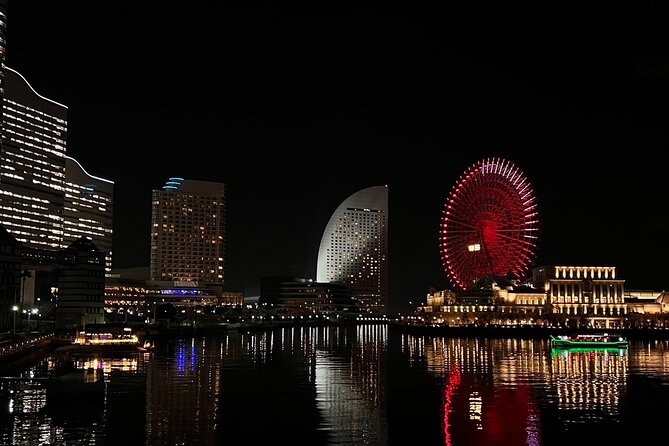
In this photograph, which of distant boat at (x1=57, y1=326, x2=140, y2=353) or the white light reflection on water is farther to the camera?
distant boat at (x1=57, y1=326, x2=140, y2=353)

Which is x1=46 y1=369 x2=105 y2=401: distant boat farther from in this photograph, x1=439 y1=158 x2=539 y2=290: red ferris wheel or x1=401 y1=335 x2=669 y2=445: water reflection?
x1=439 y1=158 x2=539 y2=290: red ferris wheel

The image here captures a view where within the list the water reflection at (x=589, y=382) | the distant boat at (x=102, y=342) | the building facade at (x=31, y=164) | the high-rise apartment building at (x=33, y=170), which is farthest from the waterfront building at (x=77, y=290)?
the building facade at (x=31, y=164)

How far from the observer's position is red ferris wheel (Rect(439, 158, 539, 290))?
109375mm

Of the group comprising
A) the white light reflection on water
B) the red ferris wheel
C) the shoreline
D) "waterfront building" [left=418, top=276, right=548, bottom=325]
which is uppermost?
the red ferris wheel

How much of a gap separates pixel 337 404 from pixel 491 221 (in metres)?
76.6

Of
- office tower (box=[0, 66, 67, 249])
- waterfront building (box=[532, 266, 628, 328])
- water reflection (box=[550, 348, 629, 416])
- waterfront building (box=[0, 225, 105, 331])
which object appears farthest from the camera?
office tower (box=[0, 66, 67, 249])

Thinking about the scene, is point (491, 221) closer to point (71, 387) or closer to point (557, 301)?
point (557, 301)

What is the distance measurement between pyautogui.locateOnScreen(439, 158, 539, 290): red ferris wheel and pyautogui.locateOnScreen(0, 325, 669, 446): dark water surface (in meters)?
49.1

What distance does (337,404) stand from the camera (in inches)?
1492

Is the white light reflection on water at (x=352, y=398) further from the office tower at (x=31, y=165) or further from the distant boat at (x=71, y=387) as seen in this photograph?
the office tower at (x=31, y=165)

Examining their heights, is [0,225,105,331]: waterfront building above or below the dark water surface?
above

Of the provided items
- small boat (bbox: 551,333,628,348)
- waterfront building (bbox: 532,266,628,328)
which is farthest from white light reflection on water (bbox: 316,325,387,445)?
waterfront building (bbox: 532,266,628,328)

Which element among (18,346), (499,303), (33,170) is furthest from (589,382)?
(33,170)

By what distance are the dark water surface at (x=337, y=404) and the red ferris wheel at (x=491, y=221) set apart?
49055mm
